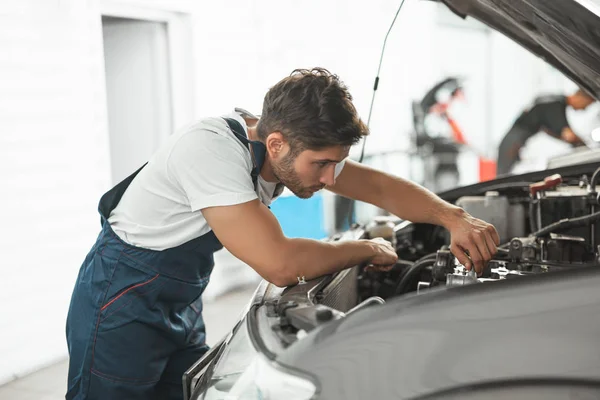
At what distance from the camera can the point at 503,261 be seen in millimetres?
1709

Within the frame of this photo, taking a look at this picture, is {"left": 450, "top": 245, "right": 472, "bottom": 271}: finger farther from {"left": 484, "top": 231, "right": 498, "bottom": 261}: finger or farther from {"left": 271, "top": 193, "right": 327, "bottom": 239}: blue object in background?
{"left": 271, "top": 193, "right": 327, "bottom": 239}: blue object in background

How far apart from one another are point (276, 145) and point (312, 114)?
14 centimetres

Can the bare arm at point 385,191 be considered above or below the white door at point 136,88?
below

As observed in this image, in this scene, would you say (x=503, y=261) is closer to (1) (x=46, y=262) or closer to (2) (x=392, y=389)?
(2) (x=392, y=389)

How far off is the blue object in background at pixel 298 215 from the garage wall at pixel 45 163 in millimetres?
1674

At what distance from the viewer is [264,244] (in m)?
1.30

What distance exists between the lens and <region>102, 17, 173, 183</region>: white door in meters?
4.07

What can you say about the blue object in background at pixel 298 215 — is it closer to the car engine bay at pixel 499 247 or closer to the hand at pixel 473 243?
the car engine bay at pixel 499 247

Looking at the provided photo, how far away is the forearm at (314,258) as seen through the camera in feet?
4.33

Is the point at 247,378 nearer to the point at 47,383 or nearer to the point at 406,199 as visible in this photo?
the point at 406,199

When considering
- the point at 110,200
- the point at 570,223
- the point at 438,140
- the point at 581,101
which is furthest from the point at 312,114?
the point at 438,140

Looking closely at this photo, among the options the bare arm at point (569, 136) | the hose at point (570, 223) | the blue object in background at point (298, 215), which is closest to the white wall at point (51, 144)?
the blue object in background at point (298, 215)

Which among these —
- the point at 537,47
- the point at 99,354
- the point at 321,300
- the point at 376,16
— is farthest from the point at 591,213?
the point at 376,16

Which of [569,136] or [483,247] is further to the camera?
[569,136]
